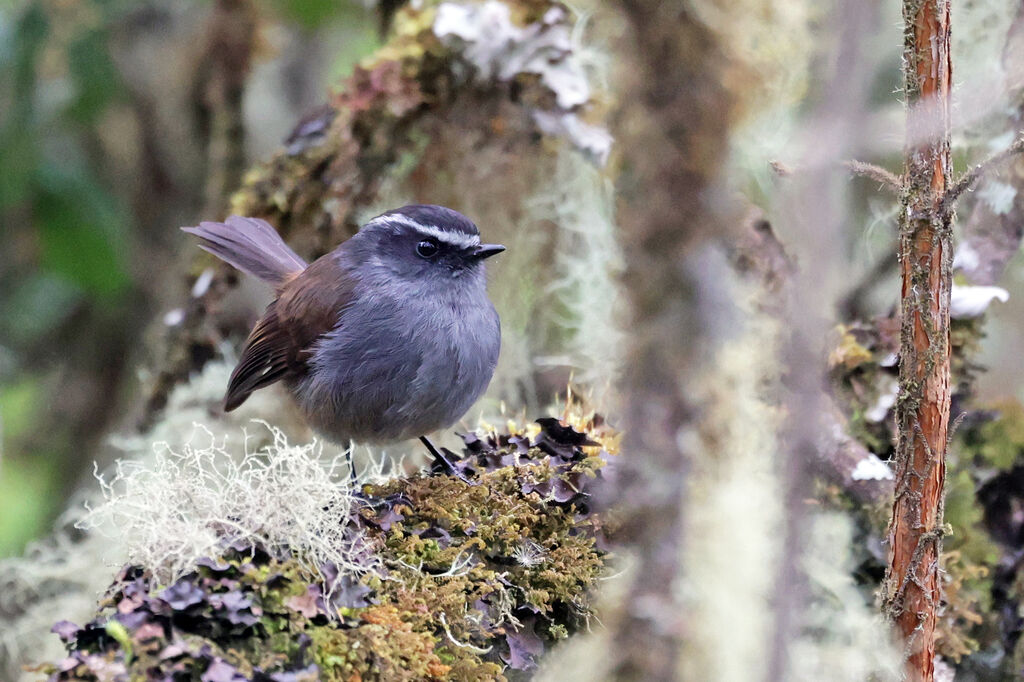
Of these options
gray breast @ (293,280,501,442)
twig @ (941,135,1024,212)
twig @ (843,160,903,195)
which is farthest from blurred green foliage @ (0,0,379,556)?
twig @ (941,135,1024,212)

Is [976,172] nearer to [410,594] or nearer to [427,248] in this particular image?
[410,594]

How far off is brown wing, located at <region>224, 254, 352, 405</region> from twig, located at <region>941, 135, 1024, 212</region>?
1801mm

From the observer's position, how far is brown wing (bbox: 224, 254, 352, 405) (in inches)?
126

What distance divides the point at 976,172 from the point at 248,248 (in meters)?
2.62

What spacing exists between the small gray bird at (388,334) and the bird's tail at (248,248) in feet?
1.22

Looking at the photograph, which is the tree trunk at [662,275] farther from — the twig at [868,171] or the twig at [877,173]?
the twig at [877,173]

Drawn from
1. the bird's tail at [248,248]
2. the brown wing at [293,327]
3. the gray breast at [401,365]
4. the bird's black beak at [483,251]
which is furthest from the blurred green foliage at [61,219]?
the bird's black beak at [483,251]

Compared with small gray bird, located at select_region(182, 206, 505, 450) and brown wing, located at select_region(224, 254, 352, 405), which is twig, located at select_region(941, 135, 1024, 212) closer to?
small gray bird, located at select_region(182, 206, 505, 450)

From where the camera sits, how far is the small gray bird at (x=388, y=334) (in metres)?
3.04

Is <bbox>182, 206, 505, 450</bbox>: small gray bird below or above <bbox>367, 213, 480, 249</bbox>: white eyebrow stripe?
below

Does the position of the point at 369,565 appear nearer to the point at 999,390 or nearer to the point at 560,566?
the point at 560,566

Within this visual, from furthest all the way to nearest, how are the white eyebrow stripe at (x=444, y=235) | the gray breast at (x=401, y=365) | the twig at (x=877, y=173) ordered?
the white eyebrow stripe at (x=444, y=235) < the gray breast at (x=401, y=365) < the twig at (x=877, y=173)

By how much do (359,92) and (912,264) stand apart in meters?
2.58

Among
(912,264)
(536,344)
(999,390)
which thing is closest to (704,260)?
(912,264)
